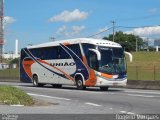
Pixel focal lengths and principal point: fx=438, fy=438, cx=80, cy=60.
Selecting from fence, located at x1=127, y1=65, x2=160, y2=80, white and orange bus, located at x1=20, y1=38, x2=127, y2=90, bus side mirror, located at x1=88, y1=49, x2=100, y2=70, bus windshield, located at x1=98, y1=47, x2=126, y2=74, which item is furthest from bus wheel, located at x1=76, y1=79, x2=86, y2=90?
fence, located at x1=127, y1=65, x2=160, y2=80

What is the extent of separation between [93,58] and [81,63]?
1471 millimetres

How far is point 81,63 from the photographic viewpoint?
1199 inches

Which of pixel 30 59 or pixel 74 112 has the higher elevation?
pixel 30 59

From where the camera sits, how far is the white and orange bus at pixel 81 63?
29156mm

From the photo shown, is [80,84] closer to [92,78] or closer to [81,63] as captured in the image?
[81,63]

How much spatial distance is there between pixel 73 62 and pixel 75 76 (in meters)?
1.02

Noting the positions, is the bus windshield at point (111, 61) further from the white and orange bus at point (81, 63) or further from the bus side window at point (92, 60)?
the bus side window at point (92, 60)

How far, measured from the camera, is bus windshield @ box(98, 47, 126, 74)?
29016 millimetres

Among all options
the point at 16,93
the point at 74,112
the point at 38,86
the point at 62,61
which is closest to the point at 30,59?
the point at 38,86

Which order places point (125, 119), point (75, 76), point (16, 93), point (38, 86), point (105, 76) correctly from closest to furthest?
point (125, 119) < point (16, 93) < point (105, 76) < point (75, 76) < point (38, 86)

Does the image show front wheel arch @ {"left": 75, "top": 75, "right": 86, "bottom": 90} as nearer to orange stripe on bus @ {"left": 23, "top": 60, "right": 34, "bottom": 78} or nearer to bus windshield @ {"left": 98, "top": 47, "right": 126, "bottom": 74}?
bus windshield @ {"left": 98, "top": 47, "right": 126, "bottom": 74}

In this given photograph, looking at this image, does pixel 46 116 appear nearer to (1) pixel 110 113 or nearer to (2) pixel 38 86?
(1) pixel 110 113

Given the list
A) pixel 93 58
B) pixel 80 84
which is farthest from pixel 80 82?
pixel 93 58

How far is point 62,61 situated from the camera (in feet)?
109
